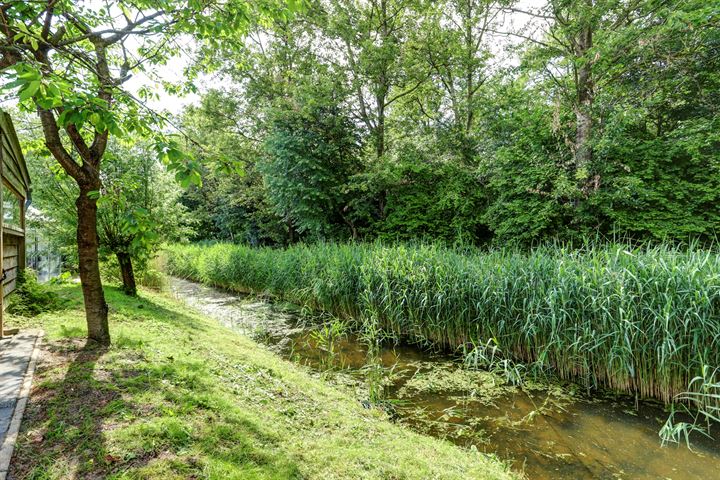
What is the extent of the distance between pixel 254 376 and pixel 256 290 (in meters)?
6.90

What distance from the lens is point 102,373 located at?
2.69 m

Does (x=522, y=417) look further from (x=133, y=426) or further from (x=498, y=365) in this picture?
(x=133, y=426)

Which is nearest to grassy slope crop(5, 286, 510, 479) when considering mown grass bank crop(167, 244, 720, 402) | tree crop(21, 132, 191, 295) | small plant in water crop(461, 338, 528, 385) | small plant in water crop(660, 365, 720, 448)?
small plant in water crop(461, 338, 528, 385)

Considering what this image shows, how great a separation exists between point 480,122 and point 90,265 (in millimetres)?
9281

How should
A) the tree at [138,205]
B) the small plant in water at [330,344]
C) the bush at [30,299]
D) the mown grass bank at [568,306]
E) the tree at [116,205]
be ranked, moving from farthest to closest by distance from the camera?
1. the tree at [138,205]
2. the tree at [116,205]
3. the small plant in water at [330,344]
4. the bush at [30,299]
5. the mown grass bank at [568,306]

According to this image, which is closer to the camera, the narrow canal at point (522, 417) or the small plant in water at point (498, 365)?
the narrow canal at point (522, 417)

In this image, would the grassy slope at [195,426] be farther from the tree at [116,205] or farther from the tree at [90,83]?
the tree at [116,205]

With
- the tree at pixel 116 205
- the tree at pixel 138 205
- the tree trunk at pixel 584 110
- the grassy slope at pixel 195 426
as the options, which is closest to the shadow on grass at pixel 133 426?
the grassy slope at pixel 195 426

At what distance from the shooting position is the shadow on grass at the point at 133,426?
1.77 meters

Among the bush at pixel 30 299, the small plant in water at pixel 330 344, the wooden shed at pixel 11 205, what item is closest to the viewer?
the wooden shed at pixel 11 205

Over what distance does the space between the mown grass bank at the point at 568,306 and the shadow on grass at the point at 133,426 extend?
331 centimetres

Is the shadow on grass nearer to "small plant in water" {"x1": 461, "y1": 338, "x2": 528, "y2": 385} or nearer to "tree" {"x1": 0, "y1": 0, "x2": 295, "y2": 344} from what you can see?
"tree" {"x1": 0, "y1": 0, "x2": 295, "y2": 344}

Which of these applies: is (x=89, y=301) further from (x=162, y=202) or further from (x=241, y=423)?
(x=162, y=202)

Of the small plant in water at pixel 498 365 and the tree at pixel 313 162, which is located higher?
the tree at pixel 313 162
